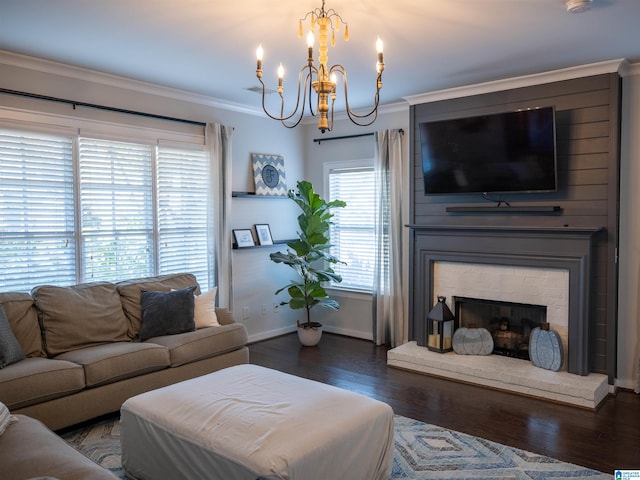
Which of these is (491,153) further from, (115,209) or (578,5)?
(115,209)

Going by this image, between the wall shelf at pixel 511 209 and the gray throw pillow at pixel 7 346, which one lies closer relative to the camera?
the gray throw pillow at pixel 7 346

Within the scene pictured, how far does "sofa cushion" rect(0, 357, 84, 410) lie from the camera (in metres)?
2.94

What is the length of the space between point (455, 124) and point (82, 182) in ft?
10.6

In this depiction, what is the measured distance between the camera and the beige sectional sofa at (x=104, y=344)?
123 inches

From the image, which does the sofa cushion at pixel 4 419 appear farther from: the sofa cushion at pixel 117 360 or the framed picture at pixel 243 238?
the framed picture at pixel 243 238

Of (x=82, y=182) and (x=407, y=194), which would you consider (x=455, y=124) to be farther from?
(x=82, y=182)

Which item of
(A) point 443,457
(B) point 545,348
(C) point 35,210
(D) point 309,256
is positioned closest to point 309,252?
(D) point 309,256

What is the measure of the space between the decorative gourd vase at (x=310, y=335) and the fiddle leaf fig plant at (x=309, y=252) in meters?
0.03

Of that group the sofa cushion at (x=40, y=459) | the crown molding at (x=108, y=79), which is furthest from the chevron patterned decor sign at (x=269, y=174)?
the sofa cushion at (x=40, y=459)

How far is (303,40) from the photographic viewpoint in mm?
3404

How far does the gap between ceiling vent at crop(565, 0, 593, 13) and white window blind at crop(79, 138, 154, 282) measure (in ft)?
11.6

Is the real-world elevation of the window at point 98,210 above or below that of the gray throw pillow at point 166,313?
above

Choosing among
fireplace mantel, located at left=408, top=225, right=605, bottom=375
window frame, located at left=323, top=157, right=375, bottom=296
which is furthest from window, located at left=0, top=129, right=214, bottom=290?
fireplace mantel, located at left=408, top=225, right=605, bottom=375

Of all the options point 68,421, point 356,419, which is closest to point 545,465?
point 356,419
